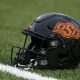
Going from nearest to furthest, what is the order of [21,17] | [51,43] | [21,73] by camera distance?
[21,73] < [51,43] < [21,17]

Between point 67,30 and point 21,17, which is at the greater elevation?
point 67,30

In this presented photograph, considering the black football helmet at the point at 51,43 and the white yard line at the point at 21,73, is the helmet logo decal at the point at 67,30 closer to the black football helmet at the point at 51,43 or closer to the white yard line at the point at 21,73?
the black football helmet at the point at 51,43

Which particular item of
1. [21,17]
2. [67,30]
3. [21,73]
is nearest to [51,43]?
[67,30]

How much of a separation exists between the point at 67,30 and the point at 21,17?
8.16 meters

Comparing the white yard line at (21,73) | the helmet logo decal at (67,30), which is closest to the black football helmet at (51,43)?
the helmet logo decal at (67,30)

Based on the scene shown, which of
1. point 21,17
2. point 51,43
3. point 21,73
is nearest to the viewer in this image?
point 21,73

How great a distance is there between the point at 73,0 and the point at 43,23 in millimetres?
12553

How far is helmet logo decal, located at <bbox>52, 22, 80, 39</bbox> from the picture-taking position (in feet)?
26.7

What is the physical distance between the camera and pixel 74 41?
8227mm

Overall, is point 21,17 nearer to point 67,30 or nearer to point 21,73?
point 67,30

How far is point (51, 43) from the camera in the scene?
319 inches

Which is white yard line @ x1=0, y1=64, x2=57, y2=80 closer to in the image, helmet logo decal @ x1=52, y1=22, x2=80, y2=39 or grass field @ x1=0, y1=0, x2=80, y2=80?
grass field @ x1=0, y1=0, x2=80, y2=80

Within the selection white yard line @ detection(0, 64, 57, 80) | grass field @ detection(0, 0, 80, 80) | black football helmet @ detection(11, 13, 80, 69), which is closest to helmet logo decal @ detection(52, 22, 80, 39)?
black football helmet @ detection(11, 13, 80, 69)

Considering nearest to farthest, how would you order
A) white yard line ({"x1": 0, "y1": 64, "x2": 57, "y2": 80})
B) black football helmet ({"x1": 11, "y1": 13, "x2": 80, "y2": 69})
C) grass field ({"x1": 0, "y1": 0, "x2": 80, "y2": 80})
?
white yard line ({"x1": 0, "y1": 64, "x2": 57, "y2": 80})
black football helmet ({"x1": 11, "y1": 13, "x2": 80, "y2": 69})
grass field ({"x1": 0, "y1": 0, "x2": 80, "y2": 80})
